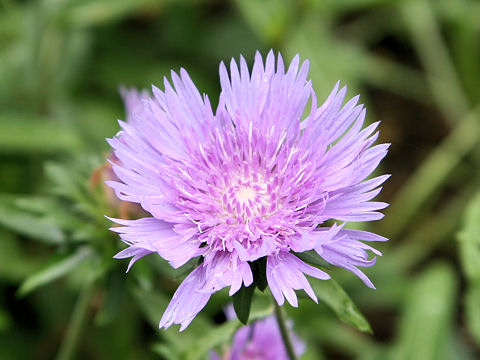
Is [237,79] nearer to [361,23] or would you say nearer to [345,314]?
[345,314]

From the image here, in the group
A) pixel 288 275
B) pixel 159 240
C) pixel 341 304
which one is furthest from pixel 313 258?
pixel 159 240

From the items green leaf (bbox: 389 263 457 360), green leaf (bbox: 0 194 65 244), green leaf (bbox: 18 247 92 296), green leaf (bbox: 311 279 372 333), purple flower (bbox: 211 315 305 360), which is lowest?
green leaf (bbox: 389 263 457 360)

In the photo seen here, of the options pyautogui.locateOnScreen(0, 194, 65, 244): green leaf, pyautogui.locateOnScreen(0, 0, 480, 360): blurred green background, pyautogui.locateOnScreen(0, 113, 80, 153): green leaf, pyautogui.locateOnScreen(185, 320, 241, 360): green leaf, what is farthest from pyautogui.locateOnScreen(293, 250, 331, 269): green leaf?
pyautogui.locateOnScreen(0, 113, 80, 153): green leaf

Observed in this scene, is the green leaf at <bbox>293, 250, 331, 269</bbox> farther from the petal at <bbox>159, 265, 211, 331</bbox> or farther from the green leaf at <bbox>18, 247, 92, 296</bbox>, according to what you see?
the green leaf at <bbox>18, 247, 92, 296</bbox>

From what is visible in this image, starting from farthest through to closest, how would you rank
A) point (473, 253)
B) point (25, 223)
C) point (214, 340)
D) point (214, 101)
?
point (214, 101)
point (25, 223)
point (473, 253)
point (214, 340)

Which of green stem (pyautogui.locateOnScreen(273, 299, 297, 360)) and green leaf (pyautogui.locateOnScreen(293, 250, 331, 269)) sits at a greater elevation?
green leaf (pyautogui.locateOnScreen(293, 250, 331, 269))

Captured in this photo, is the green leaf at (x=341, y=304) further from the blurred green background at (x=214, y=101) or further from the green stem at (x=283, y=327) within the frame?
the blurred green background at (x=214, y=101)

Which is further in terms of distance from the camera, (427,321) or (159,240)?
(427,321)

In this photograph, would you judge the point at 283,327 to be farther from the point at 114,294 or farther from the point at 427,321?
the point at 427,321
